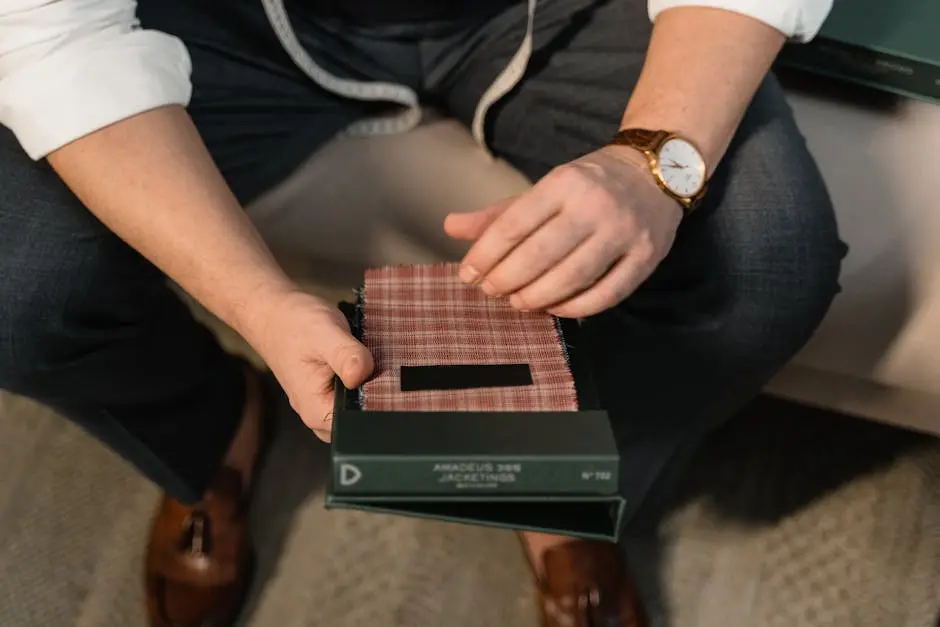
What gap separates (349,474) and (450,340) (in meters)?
0.12

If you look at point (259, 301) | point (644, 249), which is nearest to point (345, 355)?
point (259, 301)

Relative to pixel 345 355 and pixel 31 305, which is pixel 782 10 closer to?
pixel 345 355

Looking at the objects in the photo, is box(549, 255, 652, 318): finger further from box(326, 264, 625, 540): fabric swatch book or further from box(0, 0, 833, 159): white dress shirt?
box(0, 0, 833, 159): white dress shirt

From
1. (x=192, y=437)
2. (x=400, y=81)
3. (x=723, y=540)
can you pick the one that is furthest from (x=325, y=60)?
(x=723, y=540)

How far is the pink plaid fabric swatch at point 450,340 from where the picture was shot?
0.53 m

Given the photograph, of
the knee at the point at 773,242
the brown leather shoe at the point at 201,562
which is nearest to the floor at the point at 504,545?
the brown leather shoe at the point at 201,562

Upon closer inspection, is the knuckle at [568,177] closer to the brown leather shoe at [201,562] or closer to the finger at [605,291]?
the finger at [605,291]

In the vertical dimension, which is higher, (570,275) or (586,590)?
(570,275)

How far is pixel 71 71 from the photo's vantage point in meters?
0.63

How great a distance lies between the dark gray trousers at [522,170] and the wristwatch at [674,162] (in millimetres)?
60

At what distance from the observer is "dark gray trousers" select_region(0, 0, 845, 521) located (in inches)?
27.1

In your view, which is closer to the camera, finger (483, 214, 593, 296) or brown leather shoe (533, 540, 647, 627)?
finger (483, 214, 593, 296)

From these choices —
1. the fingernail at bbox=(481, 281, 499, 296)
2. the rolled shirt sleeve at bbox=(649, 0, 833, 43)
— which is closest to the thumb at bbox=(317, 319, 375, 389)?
the fingernail at bbox=(481, 281, 499, 296)

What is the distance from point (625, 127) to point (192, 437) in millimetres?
515
